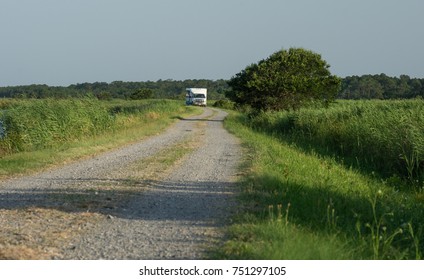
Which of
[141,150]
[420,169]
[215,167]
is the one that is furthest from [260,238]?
[141,150]

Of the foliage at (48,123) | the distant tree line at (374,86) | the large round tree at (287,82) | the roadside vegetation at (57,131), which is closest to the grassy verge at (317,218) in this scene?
the roadside vegetation at (57,131)

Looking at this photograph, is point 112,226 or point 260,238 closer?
point 260,238

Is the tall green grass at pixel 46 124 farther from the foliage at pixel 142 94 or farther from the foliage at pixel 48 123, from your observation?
the foliage at pixel 142 94

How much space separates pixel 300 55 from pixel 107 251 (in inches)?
1594

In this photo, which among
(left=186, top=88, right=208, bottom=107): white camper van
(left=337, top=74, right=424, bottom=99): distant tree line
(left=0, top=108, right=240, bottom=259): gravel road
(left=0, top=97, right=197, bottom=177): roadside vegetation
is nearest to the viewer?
(left=0, top=108, right=240, bottom=259): gravel road

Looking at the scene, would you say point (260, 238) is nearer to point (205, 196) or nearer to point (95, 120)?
point (205, 196)

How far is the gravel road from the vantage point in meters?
6.72

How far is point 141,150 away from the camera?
20.3 meters

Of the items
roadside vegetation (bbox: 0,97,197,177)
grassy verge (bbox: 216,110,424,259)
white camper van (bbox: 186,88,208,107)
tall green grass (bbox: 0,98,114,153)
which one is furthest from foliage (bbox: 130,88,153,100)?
grassy verge (bbox: 216,110,424,259)

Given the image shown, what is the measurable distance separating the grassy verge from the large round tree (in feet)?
92.9

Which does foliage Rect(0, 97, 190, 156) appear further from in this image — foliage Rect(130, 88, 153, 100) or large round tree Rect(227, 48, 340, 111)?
foliage Rect(130, 88, 153, 100)

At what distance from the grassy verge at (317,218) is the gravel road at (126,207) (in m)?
0.42

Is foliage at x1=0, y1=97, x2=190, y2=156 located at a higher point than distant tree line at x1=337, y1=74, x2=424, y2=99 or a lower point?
lower

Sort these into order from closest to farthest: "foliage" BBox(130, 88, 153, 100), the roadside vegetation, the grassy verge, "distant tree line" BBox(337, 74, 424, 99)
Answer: the grassy verge < the roadside vegetation < "distant tree line" BBox(337, 74, 424, 99) < "foliage" BBox(130, 88, 153, 100)
